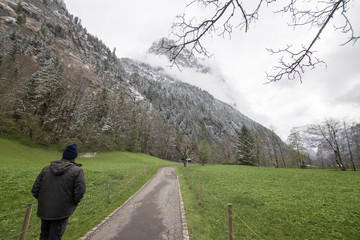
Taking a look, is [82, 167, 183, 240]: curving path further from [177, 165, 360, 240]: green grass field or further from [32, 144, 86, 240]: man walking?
[32, 144, 86, 240]: man walking

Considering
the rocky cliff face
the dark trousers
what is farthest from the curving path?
the rocky cliff face

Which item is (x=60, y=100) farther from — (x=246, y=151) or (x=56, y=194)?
(x=246, y=151)

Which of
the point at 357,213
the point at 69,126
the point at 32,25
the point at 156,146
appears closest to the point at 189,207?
the point at 357,213

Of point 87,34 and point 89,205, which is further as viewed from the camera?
point 87,34

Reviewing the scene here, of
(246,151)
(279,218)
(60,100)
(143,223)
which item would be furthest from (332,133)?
(60,100)

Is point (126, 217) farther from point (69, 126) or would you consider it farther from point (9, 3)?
point (9, 3)

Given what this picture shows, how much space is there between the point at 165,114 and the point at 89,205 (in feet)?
302

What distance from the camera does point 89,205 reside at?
732 centimetres

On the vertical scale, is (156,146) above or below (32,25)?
below

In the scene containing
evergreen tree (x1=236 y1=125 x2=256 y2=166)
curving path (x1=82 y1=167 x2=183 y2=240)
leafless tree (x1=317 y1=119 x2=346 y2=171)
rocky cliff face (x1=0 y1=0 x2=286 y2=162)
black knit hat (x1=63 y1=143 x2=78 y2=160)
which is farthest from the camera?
evergreen tree (x1=236 y1=125 x2=256 y2=166)

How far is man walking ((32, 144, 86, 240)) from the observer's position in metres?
2.92

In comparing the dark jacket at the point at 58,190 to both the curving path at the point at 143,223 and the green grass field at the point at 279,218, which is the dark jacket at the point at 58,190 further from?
the green grass field at the point at 279,218

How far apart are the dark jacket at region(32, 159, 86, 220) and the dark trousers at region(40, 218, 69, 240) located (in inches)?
6.9

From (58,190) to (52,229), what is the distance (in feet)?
2.60
